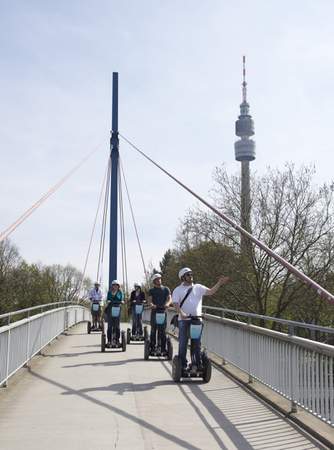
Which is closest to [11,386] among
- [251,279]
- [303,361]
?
[303,361]

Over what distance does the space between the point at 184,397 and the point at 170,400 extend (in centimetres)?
30

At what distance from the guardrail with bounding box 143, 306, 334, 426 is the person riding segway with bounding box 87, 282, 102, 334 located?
894cm

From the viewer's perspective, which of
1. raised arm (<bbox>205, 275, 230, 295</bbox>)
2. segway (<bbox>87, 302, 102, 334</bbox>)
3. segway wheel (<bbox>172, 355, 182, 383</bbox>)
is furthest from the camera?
segway (<bbox>87, 302, 102, 334</bbox>)

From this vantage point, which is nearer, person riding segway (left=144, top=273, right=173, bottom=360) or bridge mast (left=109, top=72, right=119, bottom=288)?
person riding segway (left=144, top=273, right=173, bottom=360)

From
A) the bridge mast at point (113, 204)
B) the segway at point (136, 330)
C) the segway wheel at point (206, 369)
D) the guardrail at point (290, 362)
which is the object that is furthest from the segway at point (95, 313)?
the segway wheel at point (206, 369)

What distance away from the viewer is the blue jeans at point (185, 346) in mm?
8617

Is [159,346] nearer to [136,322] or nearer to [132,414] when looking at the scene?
[136,322]

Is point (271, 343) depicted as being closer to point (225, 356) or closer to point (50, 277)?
point (225, 356)

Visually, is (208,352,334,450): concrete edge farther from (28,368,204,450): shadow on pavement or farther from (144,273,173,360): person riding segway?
(144,273,173,360): person riding segway

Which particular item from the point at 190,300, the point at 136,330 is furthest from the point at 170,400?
the point at 136,330

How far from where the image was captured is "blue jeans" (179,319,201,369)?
28.3 ft

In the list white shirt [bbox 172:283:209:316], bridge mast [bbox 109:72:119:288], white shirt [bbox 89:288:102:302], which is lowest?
white shirt [bbox 89:288:102:302]

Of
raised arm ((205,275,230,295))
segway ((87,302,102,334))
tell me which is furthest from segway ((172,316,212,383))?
segway ((87,302,102,334))

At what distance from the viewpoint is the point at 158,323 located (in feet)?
37.1
